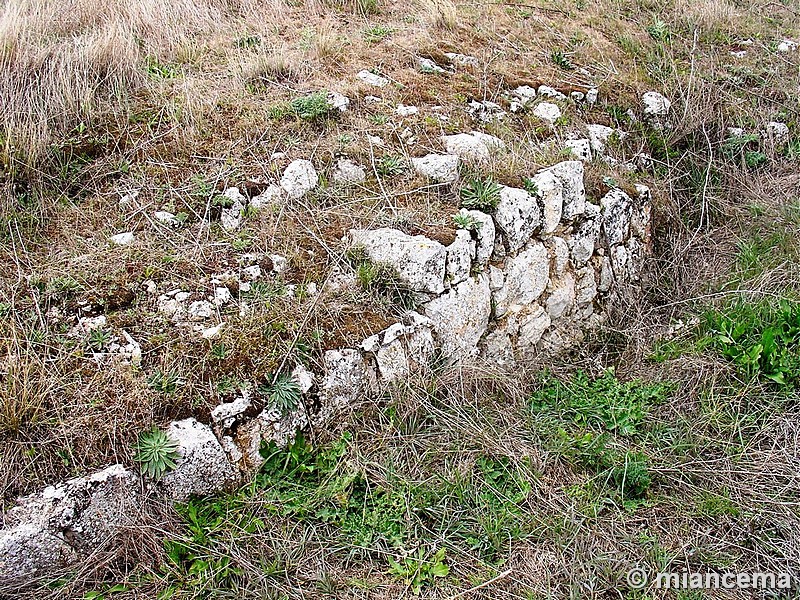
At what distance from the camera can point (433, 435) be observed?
315cm

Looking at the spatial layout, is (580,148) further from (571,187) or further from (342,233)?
(342,233)

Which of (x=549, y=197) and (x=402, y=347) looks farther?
(x=549, y=197)

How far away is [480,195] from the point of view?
384 cm

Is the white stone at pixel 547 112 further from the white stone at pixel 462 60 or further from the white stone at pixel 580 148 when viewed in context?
the white stone at pixel 462 60

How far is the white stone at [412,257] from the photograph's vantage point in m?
3.45

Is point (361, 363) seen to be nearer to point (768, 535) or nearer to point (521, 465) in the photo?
point (521, 465)

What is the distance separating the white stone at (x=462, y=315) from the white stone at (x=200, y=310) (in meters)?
1.12

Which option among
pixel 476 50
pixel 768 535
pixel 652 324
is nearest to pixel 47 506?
pixel 768 535

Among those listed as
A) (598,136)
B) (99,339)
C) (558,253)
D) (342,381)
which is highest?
(598,136)

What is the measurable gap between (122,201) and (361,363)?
175cm

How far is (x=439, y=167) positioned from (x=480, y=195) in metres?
0.35

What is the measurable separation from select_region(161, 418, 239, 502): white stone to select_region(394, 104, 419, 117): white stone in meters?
2.62

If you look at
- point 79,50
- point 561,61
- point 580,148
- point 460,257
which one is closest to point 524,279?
point 460,257

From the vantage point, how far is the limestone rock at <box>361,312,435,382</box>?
10.7 feet
